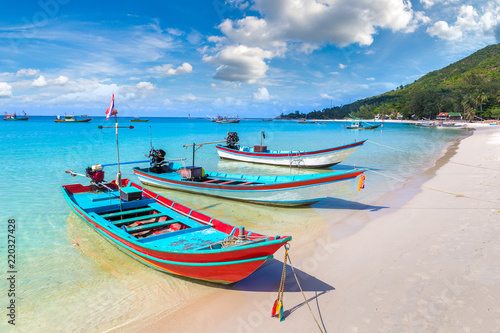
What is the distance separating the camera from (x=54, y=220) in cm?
1147

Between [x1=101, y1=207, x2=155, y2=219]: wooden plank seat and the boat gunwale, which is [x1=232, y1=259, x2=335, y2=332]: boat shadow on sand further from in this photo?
[x1=101, y1=207, x2=155, y2=219]: wooden plank seat

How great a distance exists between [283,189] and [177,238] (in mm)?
5872

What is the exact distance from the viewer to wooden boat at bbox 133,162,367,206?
1123 centimetres

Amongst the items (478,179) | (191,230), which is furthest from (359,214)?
(478,179)

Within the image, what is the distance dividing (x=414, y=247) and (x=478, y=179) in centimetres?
1200

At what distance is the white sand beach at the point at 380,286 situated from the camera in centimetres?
529

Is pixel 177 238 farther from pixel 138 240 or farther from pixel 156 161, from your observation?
pixel 156 161

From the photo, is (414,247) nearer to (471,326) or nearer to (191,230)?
(471,326)

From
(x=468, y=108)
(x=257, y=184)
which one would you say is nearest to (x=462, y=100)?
(x=468, y=108)

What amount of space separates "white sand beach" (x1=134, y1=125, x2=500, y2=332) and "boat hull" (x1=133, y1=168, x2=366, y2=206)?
71.6 inches

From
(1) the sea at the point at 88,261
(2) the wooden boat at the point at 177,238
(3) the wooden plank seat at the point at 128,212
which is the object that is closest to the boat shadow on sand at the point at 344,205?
(1) the sea at the point at 88,261

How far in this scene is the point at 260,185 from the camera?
12.4 metres

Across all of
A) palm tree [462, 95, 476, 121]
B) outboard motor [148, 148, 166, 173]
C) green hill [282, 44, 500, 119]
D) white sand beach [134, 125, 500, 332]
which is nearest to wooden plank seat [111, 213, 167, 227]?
white sand beach [134, 125, 500, 332]

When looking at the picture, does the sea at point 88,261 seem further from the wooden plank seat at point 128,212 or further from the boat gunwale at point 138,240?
the wooden plank seat at point 128,212
